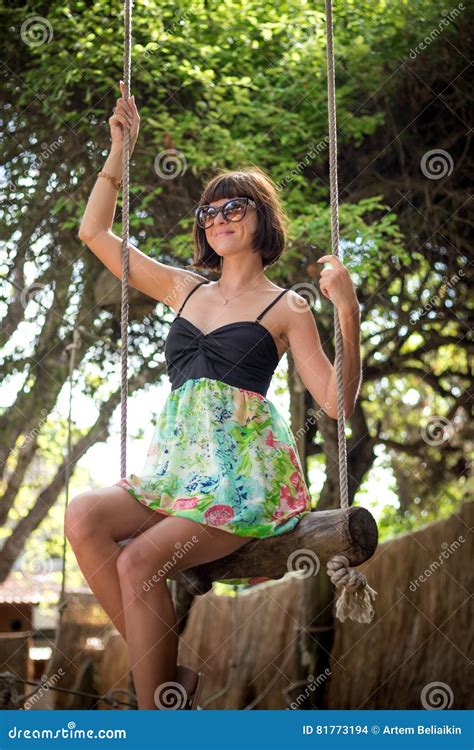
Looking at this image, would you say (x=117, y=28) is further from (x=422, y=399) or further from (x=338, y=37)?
(x=422, y=399)

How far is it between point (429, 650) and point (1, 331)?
2378mm

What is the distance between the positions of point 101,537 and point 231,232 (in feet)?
2.36

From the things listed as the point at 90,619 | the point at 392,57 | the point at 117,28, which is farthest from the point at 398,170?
the point at 90,619

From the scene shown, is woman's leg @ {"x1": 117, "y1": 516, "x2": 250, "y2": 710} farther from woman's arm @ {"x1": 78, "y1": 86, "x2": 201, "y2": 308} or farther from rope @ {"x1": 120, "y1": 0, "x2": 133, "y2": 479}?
woman's arm @ {"x1": 78, "y1": 86, "x2": 201, "y2": 308}

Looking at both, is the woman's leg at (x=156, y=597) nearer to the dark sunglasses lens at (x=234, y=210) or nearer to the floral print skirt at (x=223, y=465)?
the floral print skirt at (x=223, y=465)

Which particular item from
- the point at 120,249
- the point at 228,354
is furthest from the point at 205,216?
the point at 228,354

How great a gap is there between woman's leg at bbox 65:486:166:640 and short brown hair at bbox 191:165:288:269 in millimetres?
636

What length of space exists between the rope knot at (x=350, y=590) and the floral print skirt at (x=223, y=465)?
131 mm

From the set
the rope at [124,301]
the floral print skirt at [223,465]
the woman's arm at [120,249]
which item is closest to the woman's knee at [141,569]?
the floral print skirt at [223,465]

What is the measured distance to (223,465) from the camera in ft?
6.47

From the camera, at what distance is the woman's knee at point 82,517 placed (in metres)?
1.86

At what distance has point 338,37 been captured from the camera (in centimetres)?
414

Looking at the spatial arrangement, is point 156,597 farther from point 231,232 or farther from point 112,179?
point 112,179

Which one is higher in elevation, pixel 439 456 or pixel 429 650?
pixel 439 456
